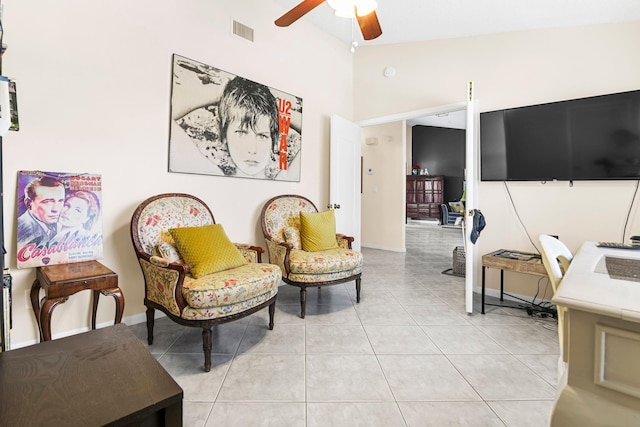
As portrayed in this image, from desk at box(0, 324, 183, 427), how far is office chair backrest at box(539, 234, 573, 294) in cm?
141

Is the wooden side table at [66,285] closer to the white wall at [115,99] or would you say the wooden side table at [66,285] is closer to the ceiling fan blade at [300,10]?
the white wall at [115,99]

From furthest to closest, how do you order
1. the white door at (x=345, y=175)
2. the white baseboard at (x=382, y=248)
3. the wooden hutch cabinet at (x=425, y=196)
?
the wooden hutch cabinet at (x=425, y=196) → the white baseboard at (x=382, y=248) → the white door at (x=345, y=175)

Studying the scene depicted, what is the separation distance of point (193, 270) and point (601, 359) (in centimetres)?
200

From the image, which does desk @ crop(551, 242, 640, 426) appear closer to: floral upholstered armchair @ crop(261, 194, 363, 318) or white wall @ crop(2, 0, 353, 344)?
floral upholstered armchair @ crop(261, 194, 363, 318)

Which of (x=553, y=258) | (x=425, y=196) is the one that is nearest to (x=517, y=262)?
(x=553, y=258)

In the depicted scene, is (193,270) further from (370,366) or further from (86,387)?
(370,366)

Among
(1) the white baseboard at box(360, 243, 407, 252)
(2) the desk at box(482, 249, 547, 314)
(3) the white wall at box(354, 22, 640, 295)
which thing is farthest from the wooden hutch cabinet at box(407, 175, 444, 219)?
(2) the desk at box(482, 249, 547, 314)

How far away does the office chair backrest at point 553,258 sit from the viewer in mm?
1193

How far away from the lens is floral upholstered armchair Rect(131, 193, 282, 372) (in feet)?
5.88

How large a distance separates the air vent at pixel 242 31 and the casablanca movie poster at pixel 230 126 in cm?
44

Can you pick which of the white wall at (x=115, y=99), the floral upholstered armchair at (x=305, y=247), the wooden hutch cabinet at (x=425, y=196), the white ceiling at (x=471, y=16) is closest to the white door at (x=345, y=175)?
the floral upholstered armchair at (x=305, y=247)

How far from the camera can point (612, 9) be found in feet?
7.89

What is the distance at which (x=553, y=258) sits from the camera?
4.17 ft

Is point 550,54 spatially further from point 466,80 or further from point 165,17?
point 165,17
